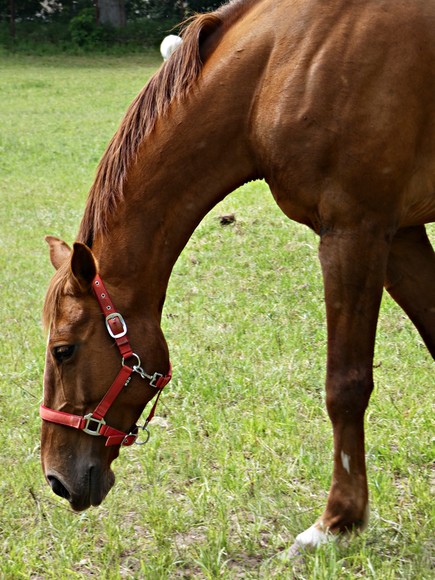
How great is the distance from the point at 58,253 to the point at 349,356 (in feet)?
3.63

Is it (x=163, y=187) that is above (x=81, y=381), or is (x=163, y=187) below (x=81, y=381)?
above

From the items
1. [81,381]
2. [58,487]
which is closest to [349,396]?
[81,381]

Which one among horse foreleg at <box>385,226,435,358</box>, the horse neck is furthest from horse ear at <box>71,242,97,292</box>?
horse foreleg at <box>385,226,435,358</box>

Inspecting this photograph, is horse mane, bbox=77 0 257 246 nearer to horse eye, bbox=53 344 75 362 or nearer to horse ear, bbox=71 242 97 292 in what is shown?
horse ear, bbox=71 242 97 292

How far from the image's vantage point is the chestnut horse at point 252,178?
2.72 meters

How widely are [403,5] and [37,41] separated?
86.3 feet

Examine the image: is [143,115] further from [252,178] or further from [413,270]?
[413,270]

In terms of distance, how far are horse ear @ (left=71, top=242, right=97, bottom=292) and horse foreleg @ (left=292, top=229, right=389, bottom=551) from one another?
74 cm

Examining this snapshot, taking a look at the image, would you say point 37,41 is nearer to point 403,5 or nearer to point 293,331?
point 293,331

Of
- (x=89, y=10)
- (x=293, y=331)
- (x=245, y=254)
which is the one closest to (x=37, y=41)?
(x=89, y=10)

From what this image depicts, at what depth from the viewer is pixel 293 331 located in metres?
5.04

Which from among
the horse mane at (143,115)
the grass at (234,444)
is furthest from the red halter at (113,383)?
the grass at (234,444)

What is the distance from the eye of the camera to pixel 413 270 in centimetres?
323

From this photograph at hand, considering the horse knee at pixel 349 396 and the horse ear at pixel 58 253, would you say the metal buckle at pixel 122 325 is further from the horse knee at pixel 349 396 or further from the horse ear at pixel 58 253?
the horse knee at pixel 349 396
